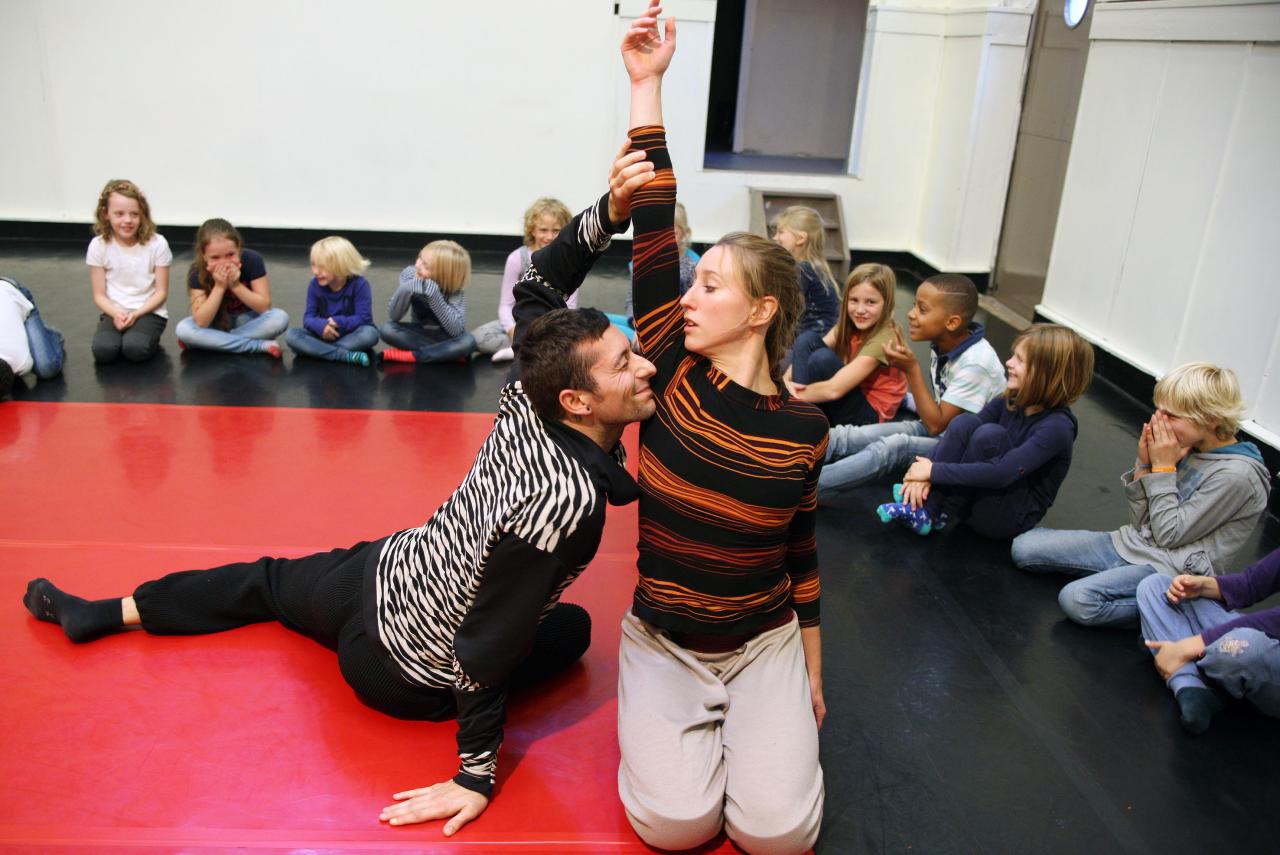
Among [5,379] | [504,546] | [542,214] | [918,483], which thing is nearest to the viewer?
[504,546]

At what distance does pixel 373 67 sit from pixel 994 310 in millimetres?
4590

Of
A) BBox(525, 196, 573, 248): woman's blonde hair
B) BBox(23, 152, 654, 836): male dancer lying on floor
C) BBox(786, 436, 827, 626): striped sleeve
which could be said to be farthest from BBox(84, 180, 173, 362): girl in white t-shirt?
BBox(786, 436, 827, 626): striped sleeve

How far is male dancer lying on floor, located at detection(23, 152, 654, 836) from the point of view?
2.00 metres

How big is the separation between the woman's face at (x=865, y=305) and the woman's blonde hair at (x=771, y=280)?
1802 mm

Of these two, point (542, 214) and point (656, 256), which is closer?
point (656, 256)

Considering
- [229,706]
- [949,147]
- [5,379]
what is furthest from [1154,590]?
[949,147]

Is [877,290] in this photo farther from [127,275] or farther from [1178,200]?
[127,275]

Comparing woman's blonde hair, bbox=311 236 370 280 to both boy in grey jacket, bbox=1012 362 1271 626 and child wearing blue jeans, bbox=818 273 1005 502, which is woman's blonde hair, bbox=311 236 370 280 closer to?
child wearing blue jeans, bbox=818 273 1005 502

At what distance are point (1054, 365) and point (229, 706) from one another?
8.75 ft

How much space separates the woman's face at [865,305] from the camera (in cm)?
400

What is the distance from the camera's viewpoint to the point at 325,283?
5145mm

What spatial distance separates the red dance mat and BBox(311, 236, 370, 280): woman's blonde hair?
4.86ft

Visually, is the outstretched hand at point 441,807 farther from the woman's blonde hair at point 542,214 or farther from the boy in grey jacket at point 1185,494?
the woman's blonde hair at point 542,214

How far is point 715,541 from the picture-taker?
7.11 ft
